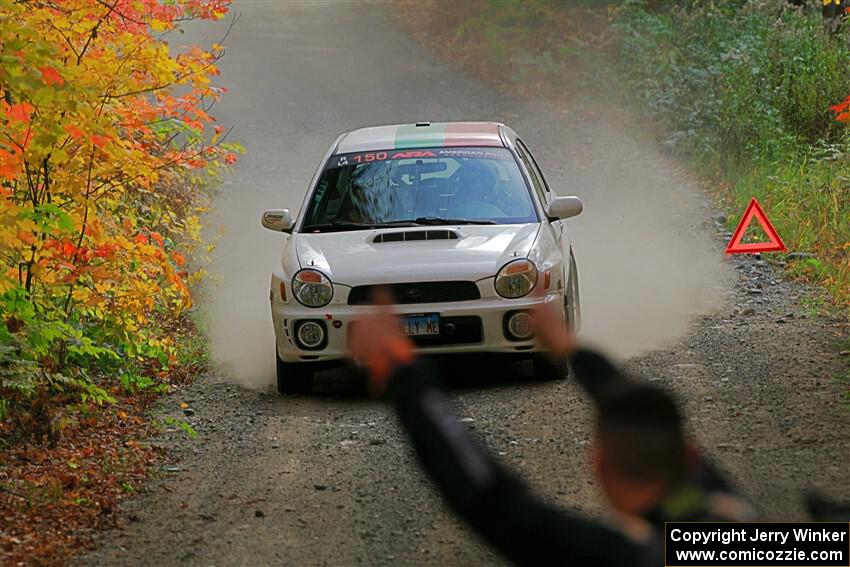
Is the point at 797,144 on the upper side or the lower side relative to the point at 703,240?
upper

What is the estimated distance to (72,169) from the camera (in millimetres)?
7938

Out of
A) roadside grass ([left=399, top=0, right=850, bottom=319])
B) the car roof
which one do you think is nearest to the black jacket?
the car roof

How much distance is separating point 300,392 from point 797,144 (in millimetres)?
10046

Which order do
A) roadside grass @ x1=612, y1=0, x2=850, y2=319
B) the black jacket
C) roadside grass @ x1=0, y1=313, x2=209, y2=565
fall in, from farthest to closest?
roadside grass @ x1=612, y1=0, x2=850, y2=319 → roadside grass @ x1=0, y1=313, x2=209, y2=565 → the black jacket

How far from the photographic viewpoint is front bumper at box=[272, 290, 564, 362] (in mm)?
8633

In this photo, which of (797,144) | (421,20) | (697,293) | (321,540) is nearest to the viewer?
(321,540)

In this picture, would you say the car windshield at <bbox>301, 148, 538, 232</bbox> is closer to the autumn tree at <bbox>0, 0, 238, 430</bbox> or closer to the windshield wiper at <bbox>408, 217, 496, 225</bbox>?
the windshield wiper at <bbox>408, 217, 496, 225</bbox>

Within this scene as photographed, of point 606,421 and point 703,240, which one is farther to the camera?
point 703,240

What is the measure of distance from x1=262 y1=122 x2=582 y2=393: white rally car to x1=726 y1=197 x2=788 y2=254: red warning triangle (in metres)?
3.67

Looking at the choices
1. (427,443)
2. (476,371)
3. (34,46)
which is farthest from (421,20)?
(427,443)

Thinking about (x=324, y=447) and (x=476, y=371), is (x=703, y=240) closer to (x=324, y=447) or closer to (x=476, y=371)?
(x=476, y=371)

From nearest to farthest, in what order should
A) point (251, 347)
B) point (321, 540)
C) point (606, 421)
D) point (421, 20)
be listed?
1. point (606, 421)
2. point (321, 540)
3. point (251, 347)
4. point (421, 20)

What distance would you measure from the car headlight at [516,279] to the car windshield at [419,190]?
77 cm

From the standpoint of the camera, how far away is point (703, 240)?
50.0 feet
